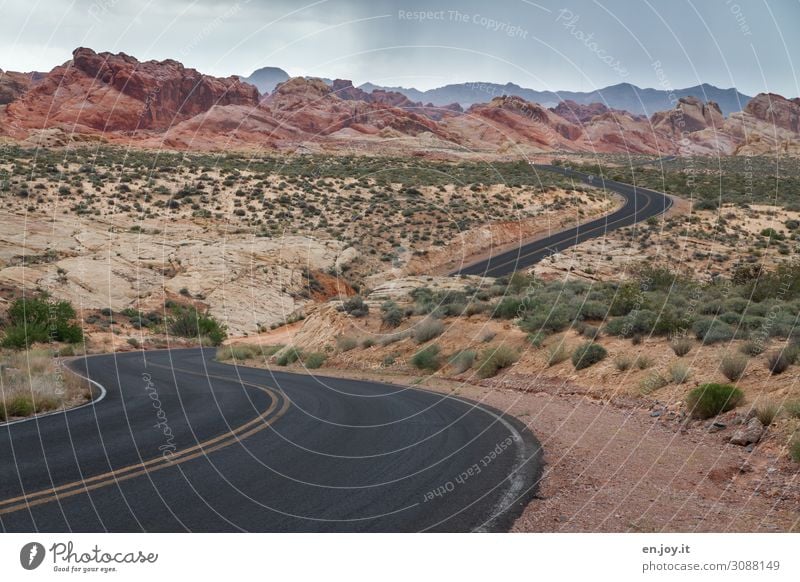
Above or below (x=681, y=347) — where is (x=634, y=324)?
above

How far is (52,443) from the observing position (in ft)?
36.3

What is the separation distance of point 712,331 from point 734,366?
3.43 metres

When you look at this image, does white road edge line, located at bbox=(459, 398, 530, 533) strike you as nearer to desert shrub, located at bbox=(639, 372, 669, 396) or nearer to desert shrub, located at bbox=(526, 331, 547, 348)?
desert shrub, located at bbox=(639, 372, 669, 396)

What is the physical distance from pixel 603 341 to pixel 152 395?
14.3 metres

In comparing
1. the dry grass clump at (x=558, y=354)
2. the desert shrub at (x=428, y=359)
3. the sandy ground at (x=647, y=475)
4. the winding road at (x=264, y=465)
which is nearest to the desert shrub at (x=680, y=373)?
the sandy ground at (x=647, y=475)

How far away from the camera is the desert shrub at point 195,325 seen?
148ft

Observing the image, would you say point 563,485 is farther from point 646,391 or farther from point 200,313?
point 200,313

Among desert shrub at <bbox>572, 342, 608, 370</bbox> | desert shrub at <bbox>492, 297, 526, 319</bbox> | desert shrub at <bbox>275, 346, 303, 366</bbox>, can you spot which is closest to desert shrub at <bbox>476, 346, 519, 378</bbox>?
desert shrub at <bbox>572, 342, 608, 370</bbox>

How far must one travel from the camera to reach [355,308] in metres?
36.3

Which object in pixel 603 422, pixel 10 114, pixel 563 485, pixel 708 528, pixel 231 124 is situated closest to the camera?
pixel 708 528

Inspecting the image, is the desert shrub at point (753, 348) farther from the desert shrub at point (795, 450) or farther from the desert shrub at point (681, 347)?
the desert shrub at point (795, 450)

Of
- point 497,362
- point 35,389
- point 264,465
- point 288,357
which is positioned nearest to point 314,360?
point 288,357

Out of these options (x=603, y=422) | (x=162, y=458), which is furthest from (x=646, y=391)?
(x=162, y=458)

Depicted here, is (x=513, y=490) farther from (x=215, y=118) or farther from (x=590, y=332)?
(x=215, y=118)
